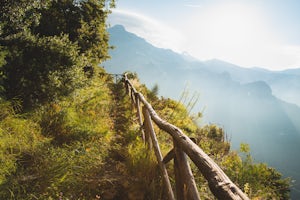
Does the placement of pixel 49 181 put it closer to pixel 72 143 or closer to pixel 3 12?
pixel 72 143

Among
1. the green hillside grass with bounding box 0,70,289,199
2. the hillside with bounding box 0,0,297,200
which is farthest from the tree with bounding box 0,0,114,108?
the green hillside grass with bounding box 0,70,289,199

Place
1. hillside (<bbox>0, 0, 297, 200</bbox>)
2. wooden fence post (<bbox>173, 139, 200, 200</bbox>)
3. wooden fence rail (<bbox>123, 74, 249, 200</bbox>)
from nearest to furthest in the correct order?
wooden fence rail (<bbox>123, 74, 249, 200</bbox>) → wooden fence post (<bbox>173, 139, 200, 200</bbox>) → hillside (<bbox>0, 0, 297, 200</bbox>)

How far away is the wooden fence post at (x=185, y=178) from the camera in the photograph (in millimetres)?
1875

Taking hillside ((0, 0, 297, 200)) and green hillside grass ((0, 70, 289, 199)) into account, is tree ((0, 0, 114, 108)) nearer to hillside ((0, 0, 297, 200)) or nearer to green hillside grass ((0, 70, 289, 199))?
hillside ((0, 0, 297, 200))

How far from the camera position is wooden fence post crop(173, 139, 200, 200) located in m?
1.87

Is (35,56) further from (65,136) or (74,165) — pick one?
(74,165)

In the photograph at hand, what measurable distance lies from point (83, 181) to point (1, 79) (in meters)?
2.79

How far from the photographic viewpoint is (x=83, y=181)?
10.2 ft

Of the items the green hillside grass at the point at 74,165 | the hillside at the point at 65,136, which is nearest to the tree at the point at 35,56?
the hillside at the point at 65,136

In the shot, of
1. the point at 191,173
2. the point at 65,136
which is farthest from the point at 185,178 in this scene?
the point at 65,136

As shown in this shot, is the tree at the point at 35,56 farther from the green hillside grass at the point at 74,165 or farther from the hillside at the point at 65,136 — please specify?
the green hillside grass at the point at 74,165

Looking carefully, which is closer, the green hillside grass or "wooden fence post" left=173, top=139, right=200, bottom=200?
"wooden fence post" left=173, top=139, right=200, bottom=200

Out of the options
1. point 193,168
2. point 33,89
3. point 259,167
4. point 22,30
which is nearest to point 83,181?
point 193,168

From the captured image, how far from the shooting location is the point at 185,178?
2.07m
